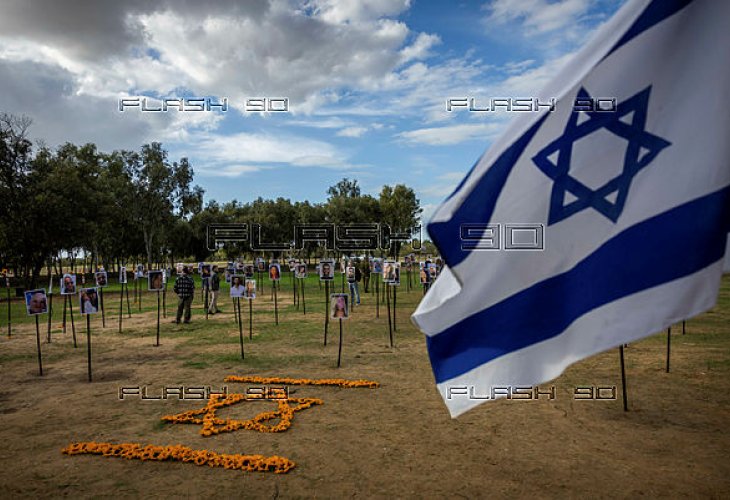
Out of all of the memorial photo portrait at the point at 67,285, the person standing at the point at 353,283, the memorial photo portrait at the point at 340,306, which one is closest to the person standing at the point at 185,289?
the memorial photo portrait at the point at 67,285

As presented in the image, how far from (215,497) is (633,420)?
672cm

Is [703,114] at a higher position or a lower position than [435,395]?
higher

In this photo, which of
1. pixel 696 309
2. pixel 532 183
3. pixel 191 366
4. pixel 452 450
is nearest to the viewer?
pixel 696 309

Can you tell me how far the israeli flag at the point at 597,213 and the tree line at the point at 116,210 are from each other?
36629mm

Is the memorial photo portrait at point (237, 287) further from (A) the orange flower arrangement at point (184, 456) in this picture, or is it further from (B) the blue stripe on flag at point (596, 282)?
(B) the blue stripe on flag at point (596, 282)

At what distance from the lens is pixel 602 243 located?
8.59 ft

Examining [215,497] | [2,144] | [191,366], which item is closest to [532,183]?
[215,497]

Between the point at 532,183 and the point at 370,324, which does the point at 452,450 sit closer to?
the point at 532,183

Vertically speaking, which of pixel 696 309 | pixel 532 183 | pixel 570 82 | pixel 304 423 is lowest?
pixel 304 423

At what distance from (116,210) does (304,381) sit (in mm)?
45392

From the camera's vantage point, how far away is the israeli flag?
2.50 meters

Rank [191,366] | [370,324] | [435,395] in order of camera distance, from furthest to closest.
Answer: [370,324], [191,366], [435,395]

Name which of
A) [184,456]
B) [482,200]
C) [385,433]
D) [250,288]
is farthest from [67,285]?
[482,200]

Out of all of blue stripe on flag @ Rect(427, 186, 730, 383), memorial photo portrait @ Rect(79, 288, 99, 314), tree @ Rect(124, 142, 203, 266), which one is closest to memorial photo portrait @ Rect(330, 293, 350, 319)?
memorial photo portrait @ Rect(79, 288, 99, 314)
